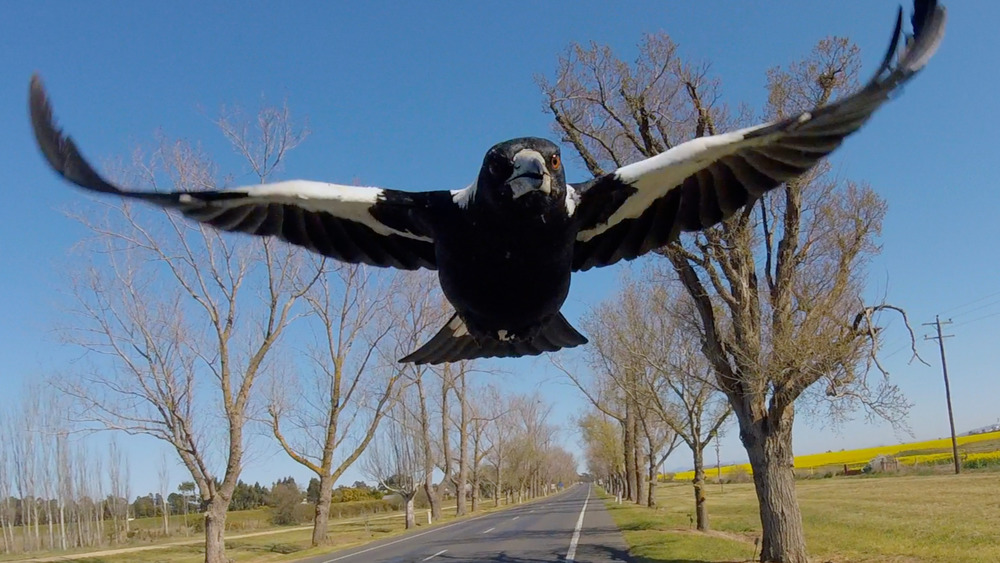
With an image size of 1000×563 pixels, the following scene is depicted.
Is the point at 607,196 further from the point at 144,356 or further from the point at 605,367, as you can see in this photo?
the point at 144,356

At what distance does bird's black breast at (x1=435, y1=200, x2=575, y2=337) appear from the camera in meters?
2.84

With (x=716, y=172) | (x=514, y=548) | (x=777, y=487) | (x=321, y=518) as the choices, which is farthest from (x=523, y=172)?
(x=321, y=518)

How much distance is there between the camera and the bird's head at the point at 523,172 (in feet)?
8.57

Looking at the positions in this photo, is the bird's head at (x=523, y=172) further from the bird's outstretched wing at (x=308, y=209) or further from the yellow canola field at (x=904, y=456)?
the yellow canola field at (x=904, y=456)

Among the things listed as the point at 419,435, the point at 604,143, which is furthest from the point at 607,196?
the point at 419,435

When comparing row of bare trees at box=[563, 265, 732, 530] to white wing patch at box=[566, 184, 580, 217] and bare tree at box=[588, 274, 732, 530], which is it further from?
white wing patch at box=[566, 184, 580, 217]

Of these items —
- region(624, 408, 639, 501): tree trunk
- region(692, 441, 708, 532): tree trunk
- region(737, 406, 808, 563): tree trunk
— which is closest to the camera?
region(737, 406, 808, 563): tree trunk

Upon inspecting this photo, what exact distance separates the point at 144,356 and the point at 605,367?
13.0 meters

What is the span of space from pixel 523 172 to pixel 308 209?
1610 mm

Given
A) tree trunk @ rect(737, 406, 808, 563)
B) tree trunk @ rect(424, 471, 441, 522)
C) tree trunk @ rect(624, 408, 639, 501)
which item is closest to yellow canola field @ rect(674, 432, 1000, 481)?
tree trunk @ rect(624, 408, 639, 501)

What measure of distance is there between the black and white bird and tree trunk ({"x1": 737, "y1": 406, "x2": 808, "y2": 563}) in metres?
8.94

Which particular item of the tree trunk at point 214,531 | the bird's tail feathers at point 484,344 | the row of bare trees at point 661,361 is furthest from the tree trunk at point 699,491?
the bird's tail feathers at point 484,344

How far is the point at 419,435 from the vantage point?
129ft

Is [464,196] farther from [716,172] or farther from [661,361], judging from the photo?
[661,361]
